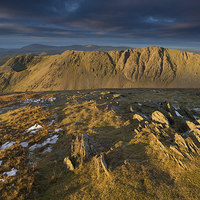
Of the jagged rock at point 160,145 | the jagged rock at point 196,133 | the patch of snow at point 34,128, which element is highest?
the jagged rock at point 196,133

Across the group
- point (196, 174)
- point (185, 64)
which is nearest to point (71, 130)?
point (196, 174)

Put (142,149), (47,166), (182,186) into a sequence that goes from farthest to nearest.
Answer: (142,149)
(47,166)
(182,186)

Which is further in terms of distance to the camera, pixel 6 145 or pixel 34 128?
pixel 34 128

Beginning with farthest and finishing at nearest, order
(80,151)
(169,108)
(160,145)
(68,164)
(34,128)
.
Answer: (169,108) → (34,128) → (160,145) → (80,151) → (68,164)

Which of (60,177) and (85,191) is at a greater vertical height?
(85,191)

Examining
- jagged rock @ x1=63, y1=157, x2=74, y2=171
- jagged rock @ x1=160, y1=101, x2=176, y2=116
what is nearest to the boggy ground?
jagged rock @ x1=63, y1=157, x2=74, y2=171

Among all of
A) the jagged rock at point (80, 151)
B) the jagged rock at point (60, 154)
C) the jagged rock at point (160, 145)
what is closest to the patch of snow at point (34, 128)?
the jagged rock at point (60, 154)

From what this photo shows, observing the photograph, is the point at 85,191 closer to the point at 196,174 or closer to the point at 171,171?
the point at 171,171

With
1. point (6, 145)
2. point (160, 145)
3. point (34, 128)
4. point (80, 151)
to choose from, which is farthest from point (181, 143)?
point (6, 145)

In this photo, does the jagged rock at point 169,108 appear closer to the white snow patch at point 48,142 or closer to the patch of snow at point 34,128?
the white snow patch at point 48,142

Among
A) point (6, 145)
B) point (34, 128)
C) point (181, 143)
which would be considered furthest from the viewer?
point (34, 128)

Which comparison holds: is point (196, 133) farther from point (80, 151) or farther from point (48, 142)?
point (48, 142)
